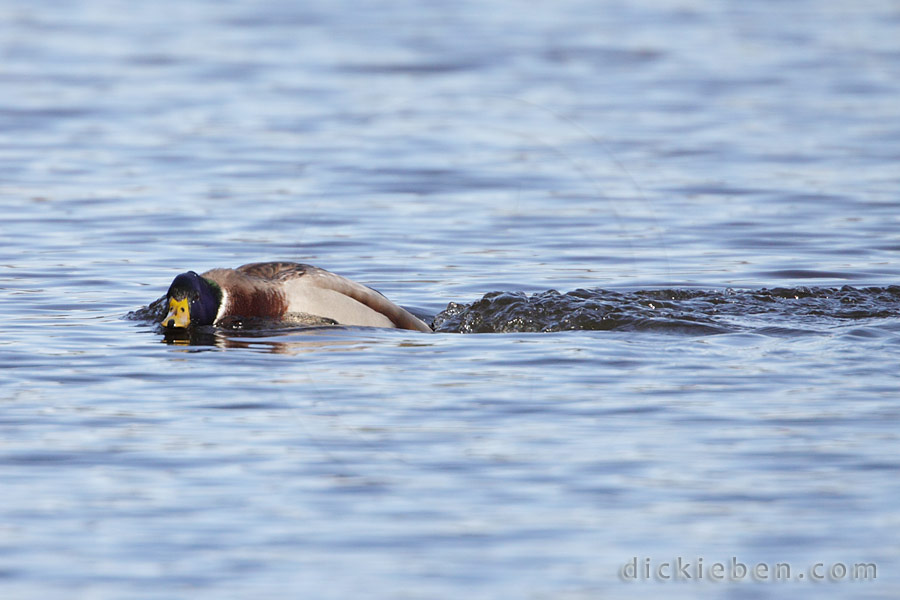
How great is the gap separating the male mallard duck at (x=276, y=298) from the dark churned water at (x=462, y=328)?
0.54 feet

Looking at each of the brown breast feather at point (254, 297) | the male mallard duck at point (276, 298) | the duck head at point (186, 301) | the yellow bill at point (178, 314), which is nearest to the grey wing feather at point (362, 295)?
the male mallard duck at point (276, 298)

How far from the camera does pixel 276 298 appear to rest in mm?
9953

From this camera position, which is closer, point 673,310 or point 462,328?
point 462,328

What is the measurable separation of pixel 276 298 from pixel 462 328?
4.08 feet

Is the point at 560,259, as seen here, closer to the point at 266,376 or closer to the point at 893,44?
the point at 266,376

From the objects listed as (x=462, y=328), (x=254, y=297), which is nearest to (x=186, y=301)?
(x=254, y=297)

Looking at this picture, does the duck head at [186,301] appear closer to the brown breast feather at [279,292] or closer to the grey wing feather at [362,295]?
the brown breast feather at [279,292]

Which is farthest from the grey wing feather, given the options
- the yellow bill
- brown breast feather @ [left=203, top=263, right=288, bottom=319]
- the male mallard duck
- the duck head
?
the yellow bill

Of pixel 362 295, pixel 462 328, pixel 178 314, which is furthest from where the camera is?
pixel 462 328

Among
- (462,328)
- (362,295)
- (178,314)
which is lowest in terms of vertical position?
(462,328)

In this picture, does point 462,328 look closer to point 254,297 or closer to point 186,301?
point 254,297

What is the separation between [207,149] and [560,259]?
563cm

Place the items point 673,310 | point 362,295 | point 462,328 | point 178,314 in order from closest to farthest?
point 178,314 → point 362,295 → point 462,328 → point 673,310

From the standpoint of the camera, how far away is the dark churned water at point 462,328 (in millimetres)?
6113
